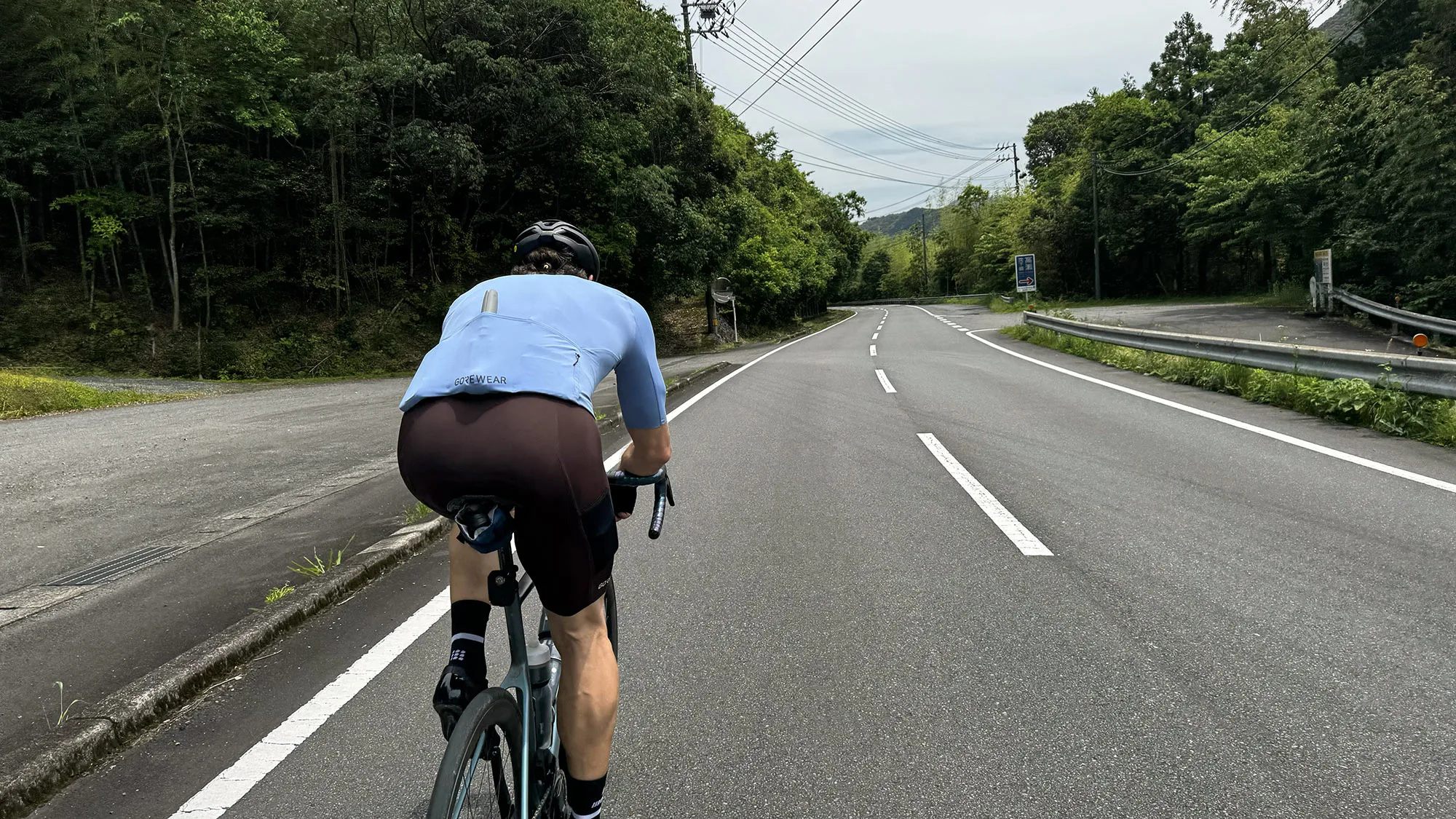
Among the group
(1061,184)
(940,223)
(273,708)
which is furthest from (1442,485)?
(940,223)

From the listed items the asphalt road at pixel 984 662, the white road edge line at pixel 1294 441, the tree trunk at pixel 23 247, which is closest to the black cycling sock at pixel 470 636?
the asphalt road at pixel 984 662

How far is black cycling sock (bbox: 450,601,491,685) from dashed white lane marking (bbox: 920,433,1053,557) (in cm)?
335

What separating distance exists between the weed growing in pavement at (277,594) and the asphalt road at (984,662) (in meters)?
0.29

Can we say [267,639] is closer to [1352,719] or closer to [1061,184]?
[1352,719]

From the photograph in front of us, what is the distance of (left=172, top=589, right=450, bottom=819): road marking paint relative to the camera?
7.94ft

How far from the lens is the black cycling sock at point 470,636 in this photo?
1.80m

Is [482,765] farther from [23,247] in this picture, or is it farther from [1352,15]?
[1352,15]

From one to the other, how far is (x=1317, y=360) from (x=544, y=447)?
968 cm

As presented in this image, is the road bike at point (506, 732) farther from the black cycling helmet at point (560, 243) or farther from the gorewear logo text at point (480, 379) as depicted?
the black cycling helmet at point (560, 243)

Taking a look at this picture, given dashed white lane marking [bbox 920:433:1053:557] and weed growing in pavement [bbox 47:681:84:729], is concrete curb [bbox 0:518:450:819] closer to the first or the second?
weed growing in pavement [bbox 47:681:84:729]

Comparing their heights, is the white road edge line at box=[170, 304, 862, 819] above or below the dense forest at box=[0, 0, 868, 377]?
below

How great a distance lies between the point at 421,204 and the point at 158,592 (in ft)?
84.2

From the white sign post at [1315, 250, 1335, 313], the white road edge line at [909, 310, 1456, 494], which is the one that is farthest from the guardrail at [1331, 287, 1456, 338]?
the white road edge line at [909, 310, 1456, 494]

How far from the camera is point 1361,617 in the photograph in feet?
11.0
